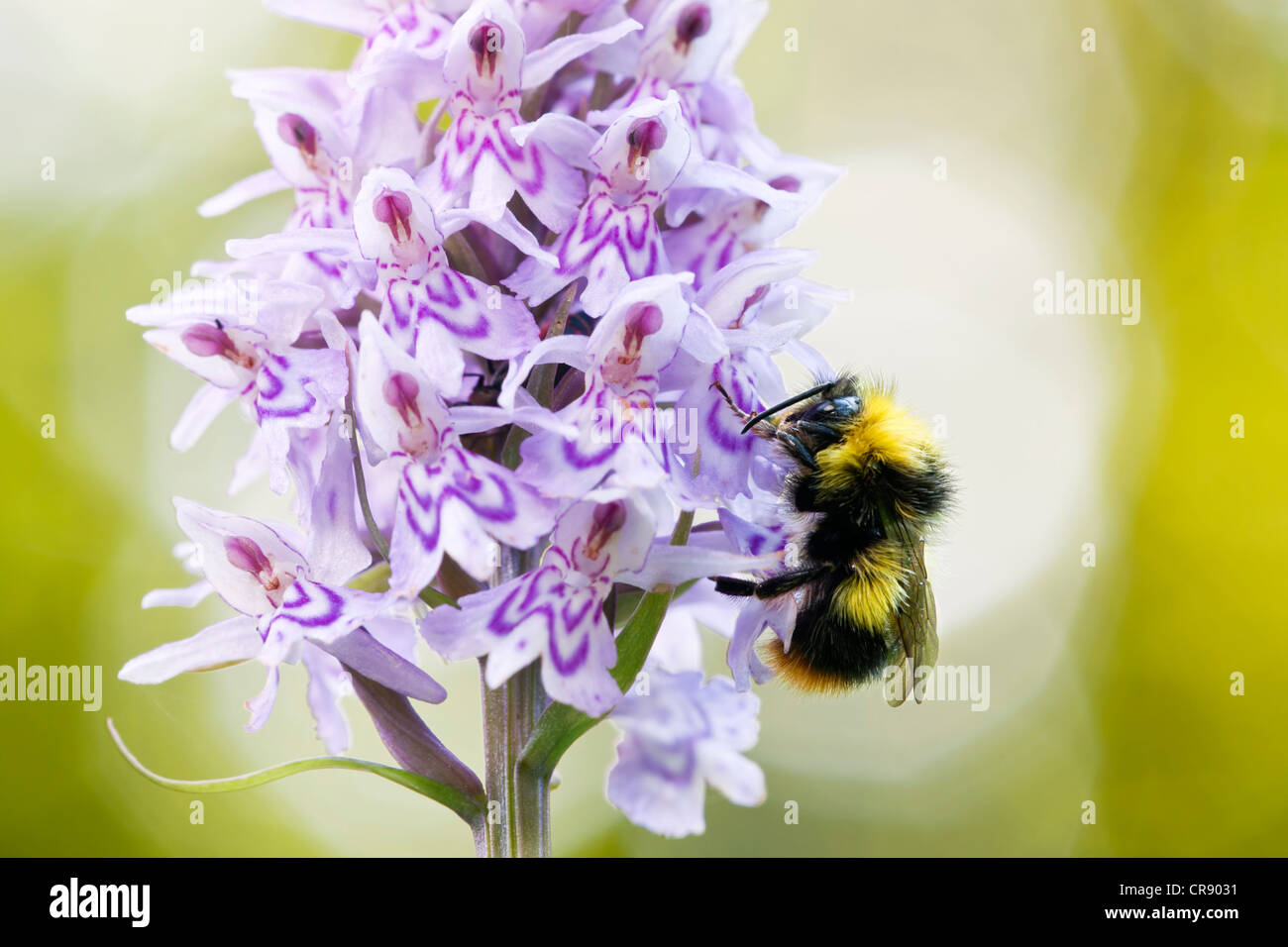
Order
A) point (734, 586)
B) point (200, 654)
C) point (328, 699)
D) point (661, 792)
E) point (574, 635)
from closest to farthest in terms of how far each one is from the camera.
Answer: point (574, 635) < point (200, 654) < point (734, 586) < point (328, 699) < point (661, 792)

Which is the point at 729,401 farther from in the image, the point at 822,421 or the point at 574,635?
the point at 574,635

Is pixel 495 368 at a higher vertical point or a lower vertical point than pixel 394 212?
lower

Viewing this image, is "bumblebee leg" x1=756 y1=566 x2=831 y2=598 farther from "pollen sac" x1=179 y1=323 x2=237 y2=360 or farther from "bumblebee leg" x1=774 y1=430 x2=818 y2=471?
"pollen sac" x1=179 y1=323 x2=237 y2=360

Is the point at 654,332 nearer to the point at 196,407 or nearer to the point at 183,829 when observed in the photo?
the point at 196,407

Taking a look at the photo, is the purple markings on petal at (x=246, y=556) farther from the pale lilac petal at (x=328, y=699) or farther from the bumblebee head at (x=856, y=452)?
the bumblebee head at (x=856, y=452)

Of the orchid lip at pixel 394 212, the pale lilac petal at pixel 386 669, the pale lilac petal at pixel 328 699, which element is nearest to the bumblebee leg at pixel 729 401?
the orchid lip at pixel 394 212

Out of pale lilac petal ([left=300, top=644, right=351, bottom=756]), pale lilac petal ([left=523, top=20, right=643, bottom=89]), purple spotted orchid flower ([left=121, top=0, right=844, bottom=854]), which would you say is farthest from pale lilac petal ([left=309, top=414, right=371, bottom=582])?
pale lilac petal ([left=523, top=20, right=643, bottom=89])

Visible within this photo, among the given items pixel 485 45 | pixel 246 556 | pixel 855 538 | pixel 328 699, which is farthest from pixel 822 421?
pixel 328 699

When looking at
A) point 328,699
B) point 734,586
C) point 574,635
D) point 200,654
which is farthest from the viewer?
point 328,699
